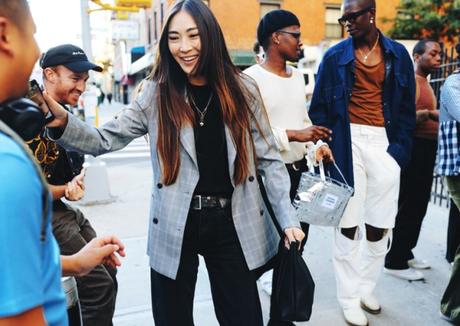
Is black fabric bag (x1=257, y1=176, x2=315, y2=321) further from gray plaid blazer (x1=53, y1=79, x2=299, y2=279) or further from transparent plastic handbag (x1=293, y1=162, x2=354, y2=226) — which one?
transparent plastic handbag (x1=293, y1=162, x2=354, y2=226)

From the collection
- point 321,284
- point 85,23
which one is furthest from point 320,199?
point 85,23

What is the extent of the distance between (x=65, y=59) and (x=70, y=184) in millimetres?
787

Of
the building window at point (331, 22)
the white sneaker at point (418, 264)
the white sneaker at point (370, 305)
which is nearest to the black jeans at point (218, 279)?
the white sneaker at point (370, 305)

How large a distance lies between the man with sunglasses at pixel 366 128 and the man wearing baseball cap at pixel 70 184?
1.68m

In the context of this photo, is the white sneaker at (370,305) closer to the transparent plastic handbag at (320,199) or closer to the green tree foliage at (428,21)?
the transparent plastic handbag at (320,199)

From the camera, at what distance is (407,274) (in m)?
4.07

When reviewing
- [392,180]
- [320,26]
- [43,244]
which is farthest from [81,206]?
[320,26]

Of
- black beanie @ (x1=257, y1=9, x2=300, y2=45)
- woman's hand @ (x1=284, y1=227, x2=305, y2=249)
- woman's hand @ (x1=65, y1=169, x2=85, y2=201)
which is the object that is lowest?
woman's hand @ (x1=284, y1=227, x2=305, y2=249)

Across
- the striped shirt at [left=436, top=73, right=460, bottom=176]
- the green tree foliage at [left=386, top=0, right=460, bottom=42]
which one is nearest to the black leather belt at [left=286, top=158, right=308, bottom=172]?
the striped shirt at [left=436, top=73, right=460, bottom=176]

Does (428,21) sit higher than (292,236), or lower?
higher

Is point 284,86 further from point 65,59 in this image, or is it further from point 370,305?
point 370,305

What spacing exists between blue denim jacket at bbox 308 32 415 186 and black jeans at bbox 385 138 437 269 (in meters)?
1.00

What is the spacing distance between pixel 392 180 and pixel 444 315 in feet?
3.56

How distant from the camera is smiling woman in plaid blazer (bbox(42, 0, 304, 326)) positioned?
217 centimetres
